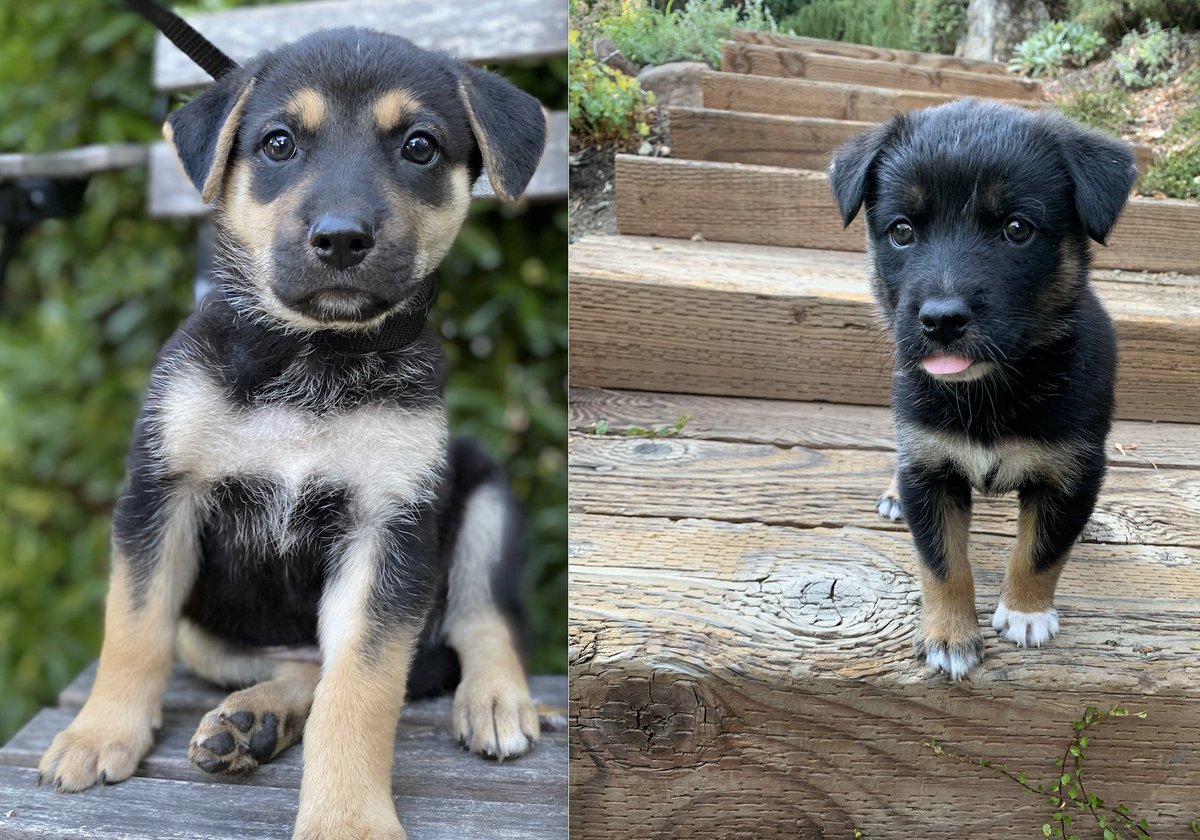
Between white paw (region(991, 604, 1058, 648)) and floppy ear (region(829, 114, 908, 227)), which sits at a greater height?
floppy ear (region(829, 114, 908, 227))

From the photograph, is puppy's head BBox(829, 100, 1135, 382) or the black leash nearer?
puppy's head BBox(829, 100, 1135, 382)

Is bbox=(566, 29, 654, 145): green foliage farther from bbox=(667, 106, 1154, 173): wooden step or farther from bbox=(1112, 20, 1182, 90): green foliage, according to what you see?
bbox=(1112, 20, 1182, 90): green foliage

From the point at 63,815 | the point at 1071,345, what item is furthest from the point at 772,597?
the point at 63,815

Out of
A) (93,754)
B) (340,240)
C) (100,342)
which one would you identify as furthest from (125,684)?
(100,342)

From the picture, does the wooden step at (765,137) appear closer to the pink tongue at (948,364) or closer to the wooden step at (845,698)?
the pink tongue at (948,364)

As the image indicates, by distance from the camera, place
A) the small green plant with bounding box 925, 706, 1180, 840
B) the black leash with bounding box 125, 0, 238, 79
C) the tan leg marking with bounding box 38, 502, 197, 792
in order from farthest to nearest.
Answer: the black leash with bounding box 125, 0, 238, 79 < the tan leg marking with bounding box 38, 502, 197, 792 < the small green plant with bounding box 925, 706, 1180, 840

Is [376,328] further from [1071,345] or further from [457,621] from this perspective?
[1071,345]

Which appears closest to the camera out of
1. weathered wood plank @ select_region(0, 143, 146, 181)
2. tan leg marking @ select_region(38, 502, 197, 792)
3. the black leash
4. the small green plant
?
the small green plant

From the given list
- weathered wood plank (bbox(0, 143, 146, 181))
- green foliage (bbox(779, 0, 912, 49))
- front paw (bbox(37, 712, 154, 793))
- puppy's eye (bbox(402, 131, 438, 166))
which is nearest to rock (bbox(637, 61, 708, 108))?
green foliage (bbox(779, 0, 912, 49))
